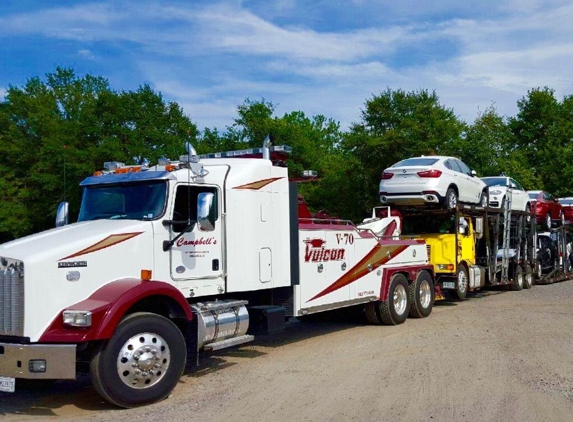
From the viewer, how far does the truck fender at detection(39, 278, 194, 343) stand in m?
6.57

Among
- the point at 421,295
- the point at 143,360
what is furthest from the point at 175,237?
the point at 421,295

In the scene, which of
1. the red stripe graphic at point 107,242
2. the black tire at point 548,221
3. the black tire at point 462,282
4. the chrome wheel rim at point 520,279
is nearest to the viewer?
the red stripe graphic at point 107,242

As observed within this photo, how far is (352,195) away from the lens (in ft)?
107

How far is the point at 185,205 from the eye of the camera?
8.06 meters

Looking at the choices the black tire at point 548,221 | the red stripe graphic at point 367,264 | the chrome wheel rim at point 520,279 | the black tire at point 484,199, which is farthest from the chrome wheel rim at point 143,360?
the black tire at point 548,221

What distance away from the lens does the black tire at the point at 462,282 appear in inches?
630

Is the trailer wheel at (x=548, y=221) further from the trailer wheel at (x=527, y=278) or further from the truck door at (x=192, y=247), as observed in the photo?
the truck door at (x=192, y=247)

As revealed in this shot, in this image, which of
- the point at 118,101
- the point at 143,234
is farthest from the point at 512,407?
the point at 118,101

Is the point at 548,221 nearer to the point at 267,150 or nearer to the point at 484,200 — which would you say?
the point at 484,200

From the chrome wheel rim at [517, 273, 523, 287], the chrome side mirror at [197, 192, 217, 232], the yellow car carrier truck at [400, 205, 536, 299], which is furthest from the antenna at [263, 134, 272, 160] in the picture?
the chrome wheel rim at [517, 273, 523, 287]

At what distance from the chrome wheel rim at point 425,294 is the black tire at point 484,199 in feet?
14.8

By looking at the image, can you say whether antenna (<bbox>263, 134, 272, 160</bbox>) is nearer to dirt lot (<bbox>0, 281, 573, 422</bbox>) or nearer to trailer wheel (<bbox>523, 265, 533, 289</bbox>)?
dirt lot (<bbox>0, 281, 573, 422</bbox>)

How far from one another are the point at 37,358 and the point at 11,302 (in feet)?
2.17

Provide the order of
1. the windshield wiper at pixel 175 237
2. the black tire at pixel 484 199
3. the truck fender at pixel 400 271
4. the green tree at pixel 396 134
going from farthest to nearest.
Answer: the green tree at pixel 396 134, the black tire at pixel 484 199, the truck fender at pixel 400 271, the windshield wiper at pixel 175 237
